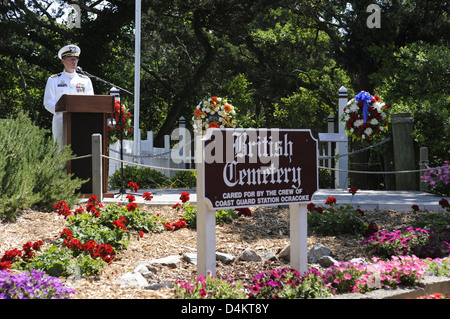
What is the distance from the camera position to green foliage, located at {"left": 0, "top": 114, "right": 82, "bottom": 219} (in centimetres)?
598

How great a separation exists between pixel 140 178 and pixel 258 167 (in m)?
9.10

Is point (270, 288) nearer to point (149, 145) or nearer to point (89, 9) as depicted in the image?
point (149, 145)

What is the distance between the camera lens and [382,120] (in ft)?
38.6

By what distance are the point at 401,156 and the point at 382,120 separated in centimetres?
88

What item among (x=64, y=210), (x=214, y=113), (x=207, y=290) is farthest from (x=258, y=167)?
(x=214, y=113)

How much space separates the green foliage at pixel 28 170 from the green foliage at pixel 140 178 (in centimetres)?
529

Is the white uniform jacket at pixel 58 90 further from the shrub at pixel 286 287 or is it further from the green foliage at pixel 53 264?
the shrub at pixel 286 287

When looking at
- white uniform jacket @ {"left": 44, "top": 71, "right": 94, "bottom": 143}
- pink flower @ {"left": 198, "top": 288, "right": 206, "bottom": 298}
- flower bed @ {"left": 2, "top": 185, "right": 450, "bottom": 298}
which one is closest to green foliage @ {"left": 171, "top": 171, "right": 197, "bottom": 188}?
white uniform jacket @ {"left": 44, "top": 71, "right": 94, "bottom": 143}

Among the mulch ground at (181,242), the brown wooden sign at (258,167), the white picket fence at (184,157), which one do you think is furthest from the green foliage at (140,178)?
the brown wooden sign at (258,167)

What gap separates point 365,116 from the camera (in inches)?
460

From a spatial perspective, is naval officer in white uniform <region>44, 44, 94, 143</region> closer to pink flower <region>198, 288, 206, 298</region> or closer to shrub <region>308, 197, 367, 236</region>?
shrub <region>308, 197, 367, 236</region>

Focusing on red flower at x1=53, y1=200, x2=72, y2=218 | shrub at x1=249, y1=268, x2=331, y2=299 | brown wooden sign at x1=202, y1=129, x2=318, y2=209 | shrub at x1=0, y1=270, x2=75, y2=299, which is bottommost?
shrub at x1=249, y1=268, x2=331, y2=299

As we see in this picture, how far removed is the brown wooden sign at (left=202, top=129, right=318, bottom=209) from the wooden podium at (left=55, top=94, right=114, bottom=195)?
4145mm
